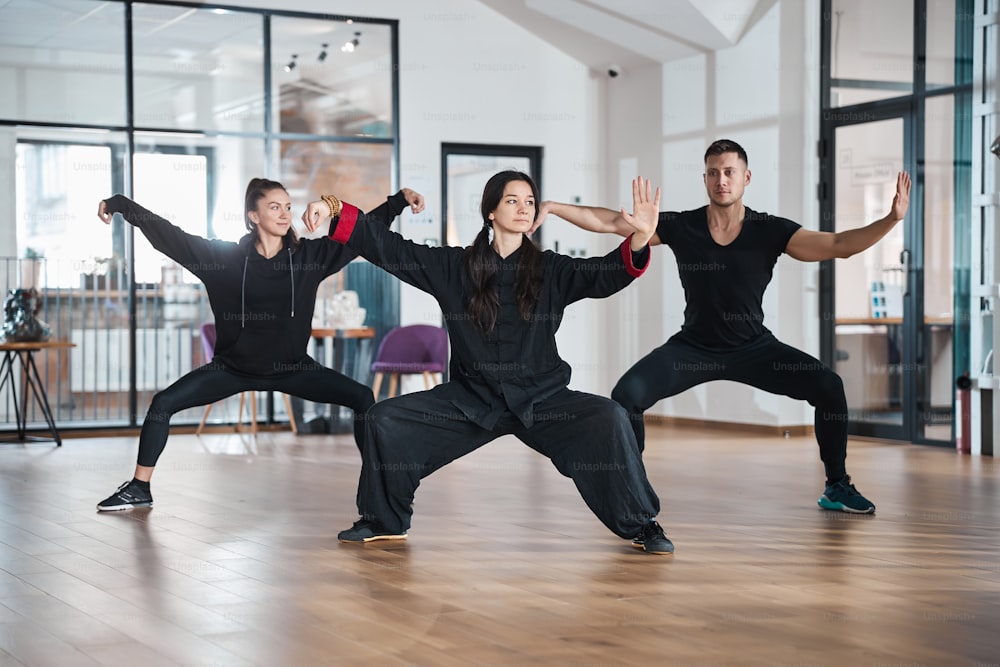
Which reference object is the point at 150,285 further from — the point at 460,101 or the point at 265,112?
the point at 460,101

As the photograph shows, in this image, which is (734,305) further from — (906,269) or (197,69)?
(197,69)

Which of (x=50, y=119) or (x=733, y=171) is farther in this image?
(x=50, y=119)

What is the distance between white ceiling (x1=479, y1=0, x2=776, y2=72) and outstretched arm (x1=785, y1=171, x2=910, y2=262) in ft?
13.1

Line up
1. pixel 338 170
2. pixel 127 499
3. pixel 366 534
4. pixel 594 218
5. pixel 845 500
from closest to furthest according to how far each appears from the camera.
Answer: pixel 366 534
pixel 594 218
pixel 845 500
pixel 127 499
pixel 338 170

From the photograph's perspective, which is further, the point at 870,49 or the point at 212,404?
the point at 212,404

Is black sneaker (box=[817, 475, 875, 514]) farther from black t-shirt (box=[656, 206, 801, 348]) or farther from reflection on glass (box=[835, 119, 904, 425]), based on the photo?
reflection on glass (box=[835, 119, 904, 425])

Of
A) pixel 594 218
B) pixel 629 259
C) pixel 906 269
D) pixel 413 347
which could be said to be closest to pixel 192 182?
pixel 413 347

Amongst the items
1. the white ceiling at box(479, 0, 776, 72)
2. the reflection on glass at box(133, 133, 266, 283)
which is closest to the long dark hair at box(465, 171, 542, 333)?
the white ceiling at box(479, 0, 776, 72)

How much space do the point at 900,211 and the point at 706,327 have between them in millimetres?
879

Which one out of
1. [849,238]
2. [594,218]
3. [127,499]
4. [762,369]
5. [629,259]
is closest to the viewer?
[629,259]

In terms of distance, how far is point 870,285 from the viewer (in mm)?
8070

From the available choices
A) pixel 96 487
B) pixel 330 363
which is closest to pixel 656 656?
A: pixel 96 487

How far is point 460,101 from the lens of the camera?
9602mm

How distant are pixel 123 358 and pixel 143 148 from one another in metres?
1.45
